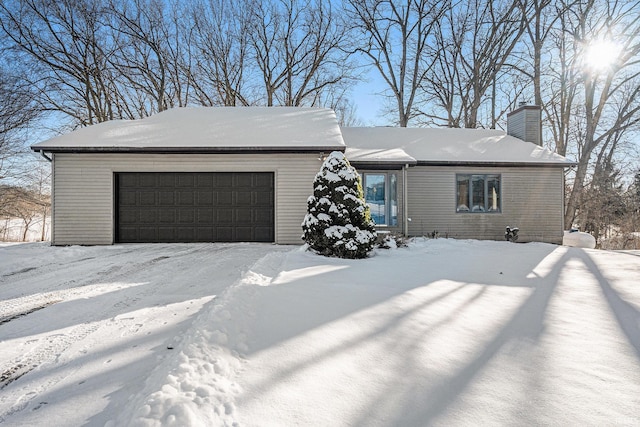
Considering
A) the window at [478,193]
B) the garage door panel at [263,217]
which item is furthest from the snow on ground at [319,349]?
the window at [478,193]

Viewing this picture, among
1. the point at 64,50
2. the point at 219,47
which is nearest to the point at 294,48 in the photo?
the point at 219,47

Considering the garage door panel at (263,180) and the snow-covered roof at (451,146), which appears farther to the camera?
the snow-covered roof at (451,146)

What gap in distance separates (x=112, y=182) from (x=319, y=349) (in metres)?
8.89

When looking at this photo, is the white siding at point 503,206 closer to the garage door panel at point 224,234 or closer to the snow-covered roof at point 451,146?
the snow-covered roof at point 451,146

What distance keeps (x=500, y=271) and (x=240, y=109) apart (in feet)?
34.5

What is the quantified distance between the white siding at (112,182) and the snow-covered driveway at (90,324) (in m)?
2.26

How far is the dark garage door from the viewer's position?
31.5 ft

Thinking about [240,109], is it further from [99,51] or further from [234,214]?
[99,51]

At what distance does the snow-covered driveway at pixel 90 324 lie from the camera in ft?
7.00

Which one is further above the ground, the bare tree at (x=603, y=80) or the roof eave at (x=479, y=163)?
the bare tree at (x=603, y=80)

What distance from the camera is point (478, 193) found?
1180cm

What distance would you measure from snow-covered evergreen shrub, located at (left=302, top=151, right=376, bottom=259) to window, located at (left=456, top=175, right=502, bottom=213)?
5.54 metres

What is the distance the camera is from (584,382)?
7.54ft

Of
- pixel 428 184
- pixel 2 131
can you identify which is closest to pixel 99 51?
pixel 2 131
